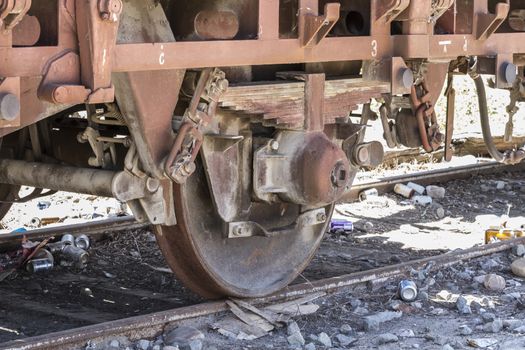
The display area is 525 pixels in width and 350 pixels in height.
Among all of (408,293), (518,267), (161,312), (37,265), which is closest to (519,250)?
(518,267)

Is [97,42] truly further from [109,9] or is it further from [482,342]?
[482,342]

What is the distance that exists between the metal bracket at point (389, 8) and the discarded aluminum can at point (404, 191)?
4.01 metres

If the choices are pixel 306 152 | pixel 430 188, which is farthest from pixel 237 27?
pixel 430 188

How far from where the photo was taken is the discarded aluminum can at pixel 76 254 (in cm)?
760

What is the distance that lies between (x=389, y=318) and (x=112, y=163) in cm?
183

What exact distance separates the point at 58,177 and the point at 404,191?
491cm

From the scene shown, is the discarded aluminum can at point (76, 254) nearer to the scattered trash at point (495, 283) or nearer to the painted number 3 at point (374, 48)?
the painted number 3 at point (374, 48)

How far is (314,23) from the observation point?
5.89m

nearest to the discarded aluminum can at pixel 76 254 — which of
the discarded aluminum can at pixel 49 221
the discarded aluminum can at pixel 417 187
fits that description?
the discarded aluminum can at pixel 49 221

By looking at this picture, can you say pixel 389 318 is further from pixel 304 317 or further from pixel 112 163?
pixel 112 163

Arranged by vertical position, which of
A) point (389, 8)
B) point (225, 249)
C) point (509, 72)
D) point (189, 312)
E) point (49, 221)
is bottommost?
point (49, 221)

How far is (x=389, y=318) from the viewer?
6379mm

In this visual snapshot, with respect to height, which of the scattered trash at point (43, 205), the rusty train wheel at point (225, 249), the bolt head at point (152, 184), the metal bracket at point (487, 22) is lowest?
the scattered trash at point (43, 205)

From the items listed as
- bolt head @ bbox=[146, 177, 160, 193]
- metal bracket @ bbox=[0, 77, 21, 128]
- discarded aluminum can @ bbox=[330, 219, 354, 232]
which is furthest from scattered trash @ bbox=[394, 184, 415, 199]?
metal bracket @ bbox=[0, 77, 21, 128]
